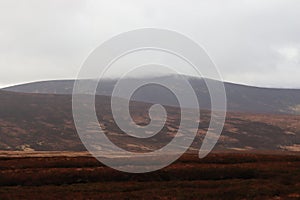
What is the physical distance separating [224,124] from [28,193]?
145119mm

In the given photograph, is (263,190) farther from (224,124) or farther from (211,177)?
(224,124)

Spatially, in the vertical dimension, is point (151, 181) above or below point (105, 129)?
below

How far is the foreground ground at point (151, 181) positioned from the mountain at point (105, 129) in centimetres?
7501

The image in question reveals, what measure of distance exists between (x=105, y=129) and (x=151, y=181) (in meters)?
111

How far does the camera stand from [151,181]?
39906 mm

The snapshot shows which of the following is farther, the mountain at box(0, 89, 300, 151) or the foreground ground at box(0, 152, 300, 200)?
the mountain at box(0, 89, 300, 151)

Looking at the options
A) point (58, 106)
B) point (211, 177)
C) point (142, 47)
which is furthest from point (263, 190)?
point (58, 106)

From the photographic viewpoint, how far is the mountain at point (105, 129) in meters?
127

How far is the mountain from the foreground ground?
7501 cm

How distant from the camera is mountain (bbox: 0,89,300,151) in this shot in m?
127

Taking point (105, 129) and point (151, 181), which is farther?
point (105, 129)

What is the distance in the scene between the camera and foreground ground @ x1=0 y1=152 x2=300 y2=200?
33156 millimetres

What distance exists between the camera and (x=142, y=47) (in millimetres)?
35094

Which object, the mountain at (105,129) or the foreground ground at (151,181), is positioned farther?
the mountain at (105,129)
